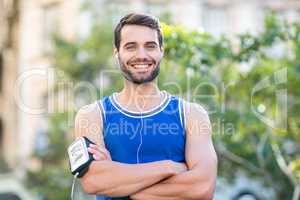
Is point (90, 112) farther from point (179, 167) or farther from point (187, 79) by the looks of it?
point (187, 79)

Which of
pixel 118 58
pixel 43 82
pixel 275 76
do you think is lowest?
pixel 43 82

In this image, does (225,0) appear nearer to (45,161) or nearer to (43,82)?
(43,82)

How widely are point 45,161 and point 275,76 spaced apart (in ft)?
37.5

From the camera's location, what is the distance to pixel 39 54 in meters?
26.4

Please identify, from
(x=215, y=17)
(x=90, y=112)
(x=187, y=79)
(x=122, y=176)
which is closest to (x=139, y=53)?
(x=90, y=112)

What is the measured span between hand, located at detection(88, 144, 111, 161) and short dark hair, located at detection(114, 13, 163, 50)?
519 millimetres

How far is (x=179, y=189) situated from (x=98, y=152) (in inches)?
16.7

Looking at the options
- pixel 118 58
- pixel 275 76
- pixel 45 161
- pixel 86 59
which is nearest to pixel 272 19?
pixel 275 76

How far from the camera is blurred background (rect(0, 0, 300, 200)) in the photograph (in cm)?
865

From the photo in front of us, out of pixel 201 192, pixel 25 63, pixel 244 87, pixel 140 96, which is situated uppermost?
pixel 140 96

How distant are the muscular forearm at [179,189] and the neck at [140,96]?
15.6 inches

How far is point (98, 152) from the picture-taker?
3219 mm

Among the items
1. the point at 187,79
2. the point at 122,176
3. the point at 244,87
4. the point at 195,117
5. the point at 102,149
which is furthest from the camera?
the point at 187,79

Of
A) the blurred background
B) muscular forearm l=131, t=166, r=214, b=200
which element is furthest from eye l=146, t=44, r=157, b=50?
the blurred background
